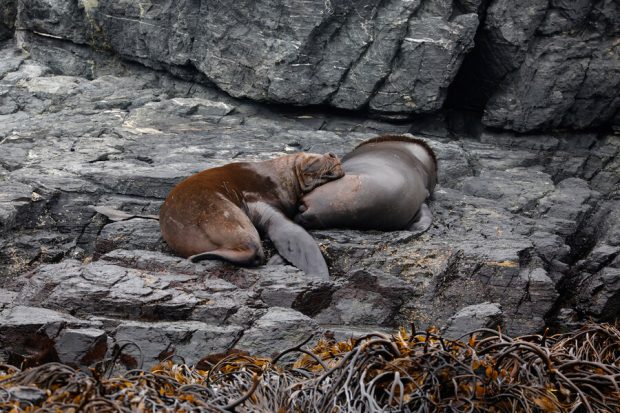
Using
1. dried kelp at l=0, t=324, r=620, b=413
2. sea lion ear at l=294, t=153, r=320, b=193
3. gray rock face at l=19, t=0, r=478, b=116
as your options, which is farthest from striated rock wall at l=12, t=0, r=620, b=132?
dried kelp at l=0, t=324, r=620, b=413

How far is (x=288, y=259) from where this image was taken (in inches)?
322

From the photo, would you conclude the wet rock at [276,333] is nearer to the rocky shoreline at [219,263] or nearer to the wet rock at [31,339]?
the rocky shoreline at [219,263]

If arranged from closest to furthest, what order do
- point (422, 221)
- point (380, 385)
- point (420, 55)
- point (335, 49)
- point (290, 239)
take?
point (380, 385), point (290, 239), point (422, 221), point (420, 55), point (335, 49)

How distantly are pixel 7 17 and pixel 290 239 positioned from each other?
21.6 feet

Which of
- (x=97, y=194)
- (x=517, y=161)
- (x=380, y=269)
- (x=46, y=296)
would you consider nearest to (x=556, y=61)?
(x=517, y=161)

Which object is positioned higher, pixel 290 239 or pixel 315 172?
pixel 315 172

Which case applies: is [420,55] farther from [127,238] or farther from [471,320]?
[471,320]

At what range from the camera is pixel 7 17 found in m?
13.1

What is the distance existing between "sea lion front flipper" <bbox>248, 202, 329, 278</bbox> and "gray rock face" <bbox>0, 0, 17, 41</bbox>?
19.7 feet

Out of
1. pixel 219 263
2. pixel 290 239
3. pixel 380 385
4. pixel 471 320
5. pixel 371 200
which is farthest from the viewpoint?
pixel 371 200

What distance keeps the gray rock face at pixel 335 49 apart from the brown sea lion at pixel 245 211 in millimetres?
2448

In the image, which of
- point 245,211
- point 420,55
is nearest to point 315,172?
point 245,211

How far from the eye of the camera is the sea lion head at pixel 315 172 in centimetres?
902

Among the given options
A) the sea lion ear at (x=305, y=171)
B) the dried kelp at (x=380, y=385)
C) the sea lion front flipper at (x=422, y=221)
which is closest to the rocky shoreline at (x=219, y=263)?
the sea lion front flipper at (x=422, y=221)
